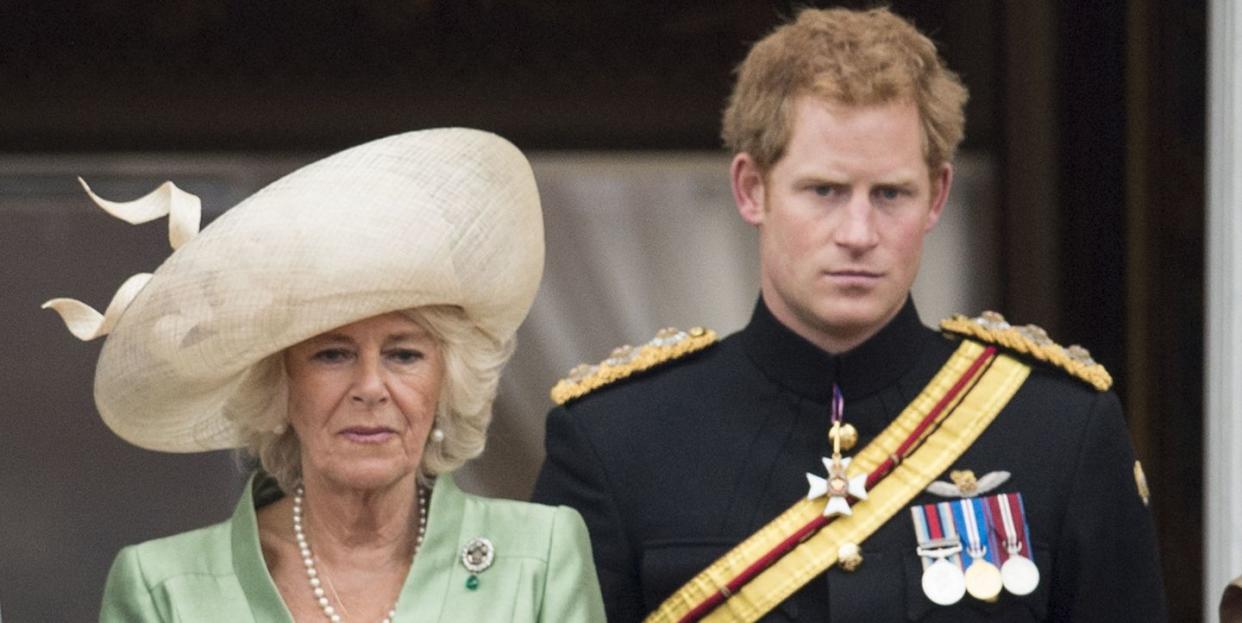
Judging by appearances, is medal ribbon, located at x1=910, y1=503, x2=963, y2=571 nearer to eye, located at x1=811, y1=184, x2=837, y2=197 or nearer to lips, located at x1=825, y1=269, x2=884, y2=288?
lips, located at x1=825, y1=269, x2=884, y2=288

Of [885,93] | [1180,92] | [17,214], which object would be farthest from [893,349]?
[17,214]

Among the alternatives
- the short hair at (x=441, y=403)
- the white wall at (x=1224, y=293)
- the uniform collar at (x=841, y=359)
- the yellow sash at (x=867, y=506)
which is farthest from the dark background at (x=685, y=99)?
the short hair at (x=441, y=403)

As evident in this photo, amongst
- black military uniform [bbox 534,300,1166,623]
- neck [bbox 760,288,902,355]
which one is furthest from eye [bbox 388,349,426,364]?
neck [bbox 760,288,902,355]

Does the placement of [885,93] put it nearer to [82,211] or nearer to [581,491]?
[581,491]

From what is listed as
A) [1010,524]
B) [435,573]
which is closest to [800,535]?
[1010,524]

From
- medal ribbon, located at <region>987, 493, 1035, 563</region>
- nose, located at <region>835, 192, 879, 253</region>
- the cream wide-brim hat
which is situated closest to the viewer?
the cream wide-brim hat

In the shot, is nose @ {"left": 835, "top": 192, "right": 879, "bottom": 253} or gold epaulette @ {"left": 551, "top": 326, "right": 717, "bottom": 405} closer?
nose @ {"left": 835, "top": 192, "right": 879, "bottom": 253}

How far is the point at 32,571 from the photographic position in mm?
5582

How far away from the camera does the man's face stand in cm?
430

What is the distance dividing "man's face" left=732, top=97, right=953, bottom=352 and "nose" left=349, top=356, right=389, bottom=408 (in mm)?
701

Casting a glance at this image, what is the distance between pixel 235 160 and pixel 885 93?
1841 millimetres

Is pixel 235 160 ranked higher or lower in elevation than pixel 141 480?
higher

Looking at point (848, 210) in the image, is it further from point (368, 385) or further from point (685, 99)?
point (685, 99)

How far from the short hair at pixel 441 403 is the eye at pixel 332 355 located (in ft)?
0.20
